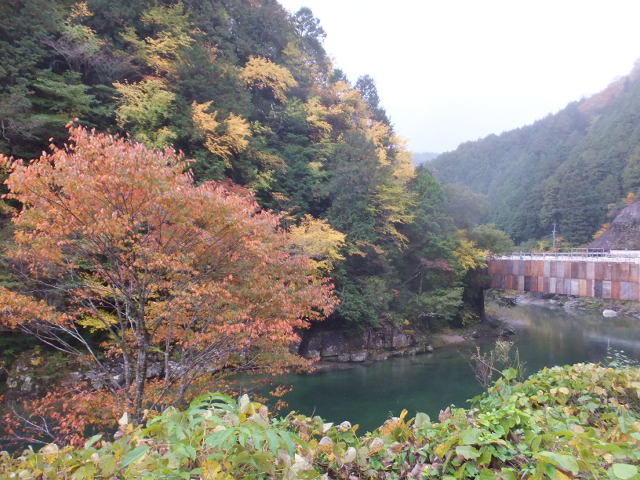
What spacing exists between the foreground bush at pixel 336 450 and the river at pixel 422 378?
413cm

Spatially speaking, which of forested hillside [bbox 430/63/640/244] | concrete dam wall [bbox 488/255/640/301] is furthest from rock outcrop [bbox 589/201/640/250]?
concrete dam wall [bbox 488/255/640/301]

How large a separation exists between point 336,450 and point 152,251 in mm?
4141

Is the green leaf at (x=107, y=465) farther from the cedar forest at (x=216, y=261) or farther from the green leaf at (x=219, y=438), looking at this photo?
the green leaf at (x=219, y=438)

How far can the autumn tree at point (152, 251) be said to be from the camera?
4.61 m

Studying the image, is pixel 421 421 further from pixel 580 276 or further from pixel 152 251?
pixel 580 276

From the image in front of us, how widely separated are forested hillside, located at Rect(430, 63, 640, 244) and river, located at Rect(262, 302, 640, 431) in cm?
2038

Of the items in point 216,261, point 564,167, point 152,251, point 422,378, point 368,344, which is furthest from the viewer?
point 564,167

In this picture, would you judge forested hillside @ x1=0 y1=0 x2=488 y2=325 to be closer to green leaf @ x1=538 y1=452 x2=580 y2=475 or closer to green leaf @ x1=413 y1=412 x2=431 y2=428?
green leaf @ x1=413 y1=412 x2=431 y2=428

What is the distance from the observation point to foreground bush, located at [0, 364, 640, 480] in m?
1.29

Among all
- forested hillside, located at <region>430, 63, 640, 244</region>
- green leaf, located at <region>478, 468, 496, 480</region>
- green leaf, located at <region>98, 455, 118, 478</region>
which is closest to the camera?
green leaf, located at <region>98, 455, 118, 478</region>

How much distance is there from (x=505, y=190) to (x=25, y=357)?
55.7m

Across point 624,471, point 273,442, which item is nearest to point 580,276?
point 624,471

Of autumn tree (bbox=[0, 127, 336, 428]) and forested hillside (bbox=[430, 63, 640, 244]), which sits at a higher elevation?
forested hillside (bbox=[430, 63, 640, 244])

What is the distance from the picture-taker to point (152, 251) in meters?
5.06
